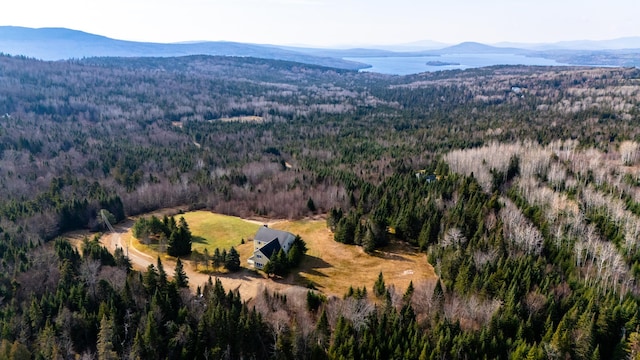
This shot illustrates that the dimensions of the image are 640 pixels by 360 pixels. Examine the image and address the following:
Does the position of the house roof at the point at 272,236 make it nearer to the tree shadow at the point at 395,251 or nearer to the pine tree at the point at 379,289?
the tree shadow at the point at 395,251

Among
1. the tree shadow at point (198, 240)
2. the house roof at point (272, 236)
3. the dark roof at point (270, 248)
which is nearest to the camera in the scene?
the dark roof at point (270, 248)

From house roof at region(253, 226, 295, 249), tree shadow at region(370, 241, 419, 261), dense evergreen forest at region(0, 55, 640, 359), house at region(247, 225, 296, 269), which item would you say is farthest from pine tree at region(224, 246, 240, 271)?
tree shadow at region(370, 241, 419, 261)

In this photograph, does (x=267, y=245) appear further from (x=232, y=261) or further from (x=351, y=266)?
(x=351, y=266)

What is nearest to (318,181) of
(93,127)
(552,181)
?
(552,181)

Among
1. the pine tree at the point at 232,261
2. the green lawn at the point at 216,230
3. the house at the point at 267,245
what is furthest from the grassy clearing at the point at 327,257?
the house at the point at 267,245

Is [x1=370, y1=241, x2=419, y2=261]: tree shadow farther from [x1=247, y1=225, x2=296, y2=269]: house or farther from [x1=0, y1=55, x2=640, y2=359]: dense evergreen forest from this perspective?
[x1=247, y1=225, x2=296, y2=269]: house

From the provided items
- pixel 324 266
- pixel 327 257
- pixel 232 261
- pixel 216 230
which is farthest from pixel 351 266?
pixel 216 230

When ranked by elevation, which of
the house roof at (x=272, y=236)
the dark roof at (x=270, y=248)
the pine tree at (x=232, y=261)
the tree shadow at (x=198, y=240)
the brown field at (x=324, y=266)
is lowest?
the tree shadow at (x=198, y=240)

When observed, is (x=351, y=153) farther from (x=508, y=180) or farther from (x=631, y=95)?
(x=631, y=95)
